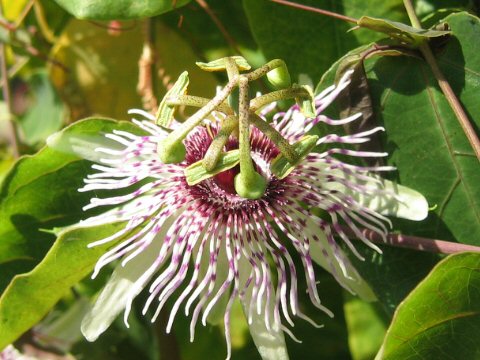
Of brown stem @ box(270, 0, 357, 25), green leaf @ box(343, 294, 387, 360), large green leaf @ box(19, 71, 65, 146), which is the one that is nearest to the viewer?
brown stem @ box(270, 0, 357, 25)

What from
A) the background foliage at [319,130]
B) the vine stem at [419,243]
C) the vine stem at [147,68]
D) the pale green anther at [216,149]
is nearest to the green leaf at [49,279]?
the background foliage at [319,130]

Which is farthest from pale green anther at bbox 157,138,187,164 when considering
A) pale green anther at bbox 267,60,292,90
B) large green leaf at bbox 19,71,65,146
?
large green leaf at bbox 19,71,65,146

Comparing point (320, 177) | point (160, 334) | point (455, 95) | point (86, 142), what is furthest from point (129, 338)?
point (455, 95)

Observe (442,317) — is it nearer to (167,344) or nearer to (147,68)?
(167,344)

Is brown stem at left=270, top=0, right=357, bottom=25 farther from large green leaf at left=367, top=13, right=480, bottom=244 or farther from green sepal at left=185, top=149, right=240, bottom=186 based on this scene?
green sepal at left=185, top=149, right=240, bottom=186

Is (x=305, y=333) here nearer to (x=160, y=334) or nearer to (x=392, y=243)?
(x=160, y=334)

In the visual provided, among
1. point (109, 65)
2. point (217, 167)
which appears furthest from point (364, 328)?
point (109, 65)

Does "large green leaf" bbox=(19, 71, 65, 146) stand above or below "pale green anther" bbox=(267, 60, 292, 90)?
above
